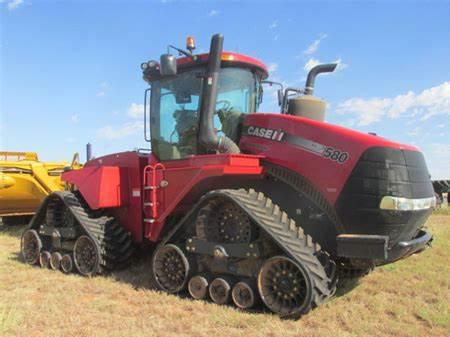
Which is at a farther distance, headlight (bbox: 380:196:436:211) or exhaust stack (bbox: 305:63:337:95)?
exhaust stack (bbox: 305:63:337:95)

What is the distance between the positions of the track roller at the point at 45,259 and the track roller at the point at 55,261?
0.09 metres

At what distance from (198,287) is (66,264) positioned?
268 cm

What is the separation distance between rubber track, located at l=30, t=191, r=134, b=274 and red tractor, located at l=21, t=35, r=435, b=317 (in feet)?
0.06

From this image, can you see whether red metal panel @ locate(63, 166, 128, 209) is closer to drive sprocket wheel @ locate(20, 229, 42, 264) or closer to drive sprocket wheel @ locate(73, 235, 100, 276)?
drive sprocket wheel @ locate(73, 235, 100, 276)

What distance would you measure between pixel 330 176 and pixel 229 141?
1.35m

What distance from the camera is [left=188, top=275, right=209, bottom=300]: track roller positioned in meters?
5.12

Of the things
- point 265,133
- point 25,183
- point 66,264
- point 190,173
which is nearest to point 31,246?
point 66,264

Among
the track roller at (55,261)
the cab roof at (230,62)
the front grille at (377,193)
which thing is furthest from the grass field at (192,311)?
the cab roof at (230,62)

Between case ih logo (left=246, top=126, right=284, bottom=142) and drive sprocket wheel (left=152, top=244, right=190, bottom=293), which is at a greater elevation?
case ih logo (left=246, top=126, right=284, bottom=142)

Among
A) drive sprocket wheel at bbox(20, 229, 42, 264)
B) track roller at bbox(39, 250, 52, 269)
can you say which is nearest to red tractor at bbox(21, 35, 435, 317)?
track roller at bbox(39, 250, 52, 269)

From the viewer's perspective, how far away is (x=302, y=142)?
16.4ft

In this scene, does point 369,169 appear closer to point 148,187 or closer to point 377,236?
point 377,236

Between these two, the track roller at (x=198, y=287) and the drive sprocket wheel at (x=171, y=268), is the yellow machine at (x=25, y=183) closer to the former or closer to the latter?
the drive sprocket wheel at (x=171, y=268)

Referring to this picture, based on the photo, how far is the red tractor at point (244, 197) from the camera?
4.52 meters
